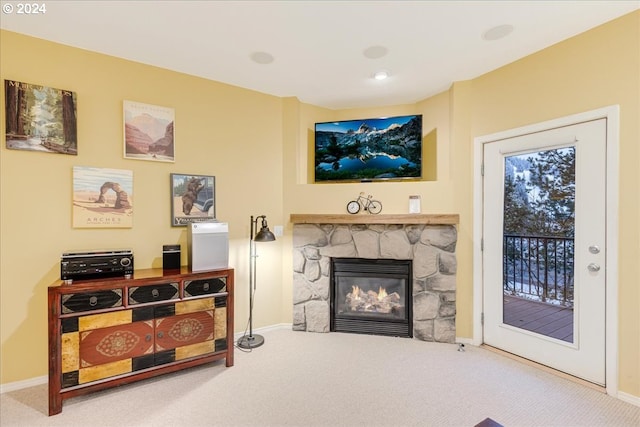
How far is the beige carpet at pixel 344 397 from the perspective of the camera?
1.94 meters

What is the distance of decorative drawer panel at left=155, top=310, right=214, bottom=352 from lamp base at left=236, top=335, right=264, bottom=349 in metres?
0.52

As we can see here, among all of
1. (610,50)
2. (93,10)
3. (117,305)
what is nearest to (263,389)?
(117,305)

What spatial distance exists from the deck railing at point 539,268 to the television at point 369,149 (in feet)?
3.76

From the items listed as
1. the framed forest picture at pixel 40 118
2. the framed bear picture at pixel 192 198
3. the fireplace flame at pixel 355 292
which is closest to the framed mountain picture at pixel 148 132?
the framed bear picture at pixel 192 198

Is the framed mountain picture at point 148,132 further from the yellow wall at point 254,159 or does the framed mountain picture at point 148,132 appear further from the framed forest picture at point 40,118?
the framed forest picture at point 40,118

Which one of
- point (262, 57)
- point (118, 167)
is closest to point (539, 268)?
point (262, 57)

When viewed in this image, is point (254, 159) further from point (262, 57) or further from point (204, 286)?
point (204, 286)

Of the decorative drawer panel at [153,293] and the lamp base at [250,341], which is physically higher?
the decorative drawer panel at [153,293]

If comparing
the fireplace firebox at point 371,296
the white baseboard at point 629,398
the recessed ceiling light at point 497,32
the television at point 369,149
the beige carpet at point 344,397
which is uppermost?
the recessed ceiling light at point 497,32

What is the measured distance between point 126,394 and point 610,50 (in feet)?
14.0

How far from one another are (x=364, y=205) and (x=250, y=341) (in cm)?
183

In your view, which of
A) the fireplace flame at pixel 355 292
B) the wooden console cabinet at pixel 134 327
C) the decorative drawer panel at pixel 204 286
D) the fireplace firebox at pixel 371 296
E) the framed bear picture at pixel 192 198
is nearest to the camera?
the wooden console cabinet at pixel 134 327

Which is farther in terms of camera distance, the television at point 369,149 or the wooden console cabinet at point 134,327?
the television at point 369,149

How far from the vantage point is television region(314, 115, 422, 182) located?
3.27m
